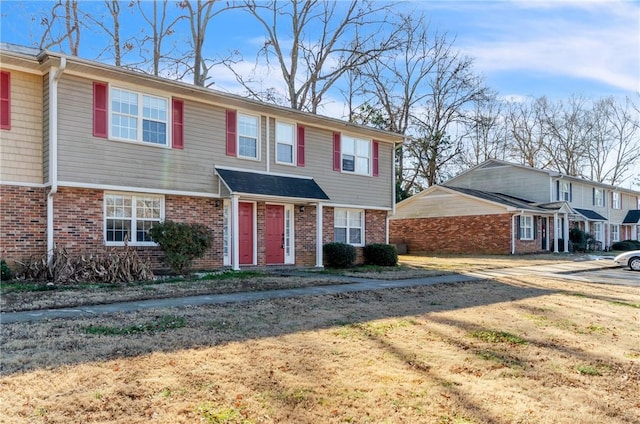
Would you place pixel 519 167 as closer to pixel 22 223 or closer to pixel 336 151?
pixel 336 151

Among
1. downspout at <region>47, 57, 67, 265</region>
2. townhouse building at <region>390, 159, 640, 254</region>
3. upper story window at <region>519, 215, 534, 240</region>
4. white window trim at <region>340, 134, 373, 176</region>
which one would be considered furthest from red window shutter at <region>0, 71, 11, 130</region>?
upper story window at <region>519, 215, 534, 240</region>

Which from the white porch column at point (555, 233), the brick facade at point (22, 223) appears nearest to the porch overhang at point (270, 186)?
the brick facade at point (22, 223)

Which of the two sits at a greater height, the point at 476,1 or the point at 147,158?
the point at 476,1

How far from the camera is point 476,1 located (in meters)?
14.8

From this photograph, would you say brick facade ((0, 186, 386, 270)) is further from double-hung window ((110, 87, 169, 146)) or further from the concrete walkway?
the concrete walkway

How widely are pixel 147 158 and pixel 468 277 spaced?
9.67 m

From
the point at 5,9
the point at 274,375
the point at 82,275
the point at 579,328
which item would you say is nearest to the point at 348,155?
the point at 82,275

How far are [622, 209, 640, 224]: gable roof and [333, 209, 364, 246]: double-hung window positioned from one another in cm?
3246

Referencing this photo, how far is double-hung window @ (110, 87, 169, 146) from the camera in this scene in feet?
43.0

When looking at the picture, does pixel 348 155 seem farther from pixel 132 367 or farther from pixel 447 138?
pixel 447 138

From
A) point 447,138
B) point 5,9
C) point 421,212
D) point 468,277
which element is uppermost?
point 5,9

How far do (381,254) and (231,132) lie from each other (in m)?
7.15

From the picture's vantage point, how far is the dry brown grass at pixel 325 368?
12.6 feet

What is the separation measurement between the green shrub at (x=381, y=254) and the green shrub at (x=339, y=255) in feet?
4.80
